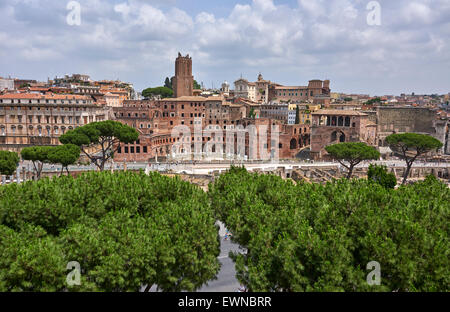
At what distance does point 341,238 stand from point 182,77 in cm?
7820

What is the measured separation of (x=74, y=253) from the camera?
11219 mm

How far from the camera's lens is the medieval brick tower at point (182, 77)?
277 ft

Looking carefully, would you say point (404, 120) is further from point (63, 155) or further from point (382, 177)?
point (63, 155)

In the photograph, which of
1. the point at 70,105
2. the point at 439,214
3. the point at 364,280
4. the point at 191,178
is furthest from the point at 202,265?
the point at 70,105

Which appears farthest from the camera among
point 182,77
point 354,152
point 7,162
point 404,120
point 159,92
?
point 159,92

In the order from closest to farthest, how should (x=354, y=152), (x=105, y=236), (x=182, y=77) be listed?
(x=105, y=236) → (x=354, y=152) → (x=182, y=77)

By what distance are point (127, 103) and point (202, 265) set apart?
65.7m

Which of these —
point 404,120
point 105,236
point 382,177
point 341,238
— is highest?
point 404,120

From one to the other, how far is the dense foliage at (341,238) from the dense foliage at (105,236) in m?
1.91

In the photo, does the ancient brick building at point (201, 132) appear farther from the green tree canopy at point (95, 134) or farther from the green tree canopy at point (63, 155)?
the green tree canopy at point (63, 155)

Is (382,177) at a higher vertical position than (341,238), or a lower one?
lower

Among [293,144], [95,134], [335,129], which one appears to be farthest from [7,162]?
[335,129]

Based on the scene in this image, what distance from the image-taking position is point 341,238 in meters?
11.2
